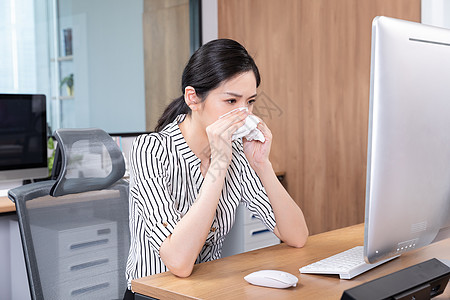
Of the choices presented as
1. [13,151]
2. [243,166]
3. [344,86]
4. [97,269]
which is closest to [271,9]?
[344,86]

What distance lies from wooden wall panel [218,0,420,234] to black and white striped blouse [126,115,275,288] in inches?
61.8

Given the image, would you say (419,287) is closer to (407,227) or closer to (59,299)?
(407,227)

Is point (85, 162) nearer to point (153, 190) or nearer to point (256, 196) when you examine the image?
point (153, 190)

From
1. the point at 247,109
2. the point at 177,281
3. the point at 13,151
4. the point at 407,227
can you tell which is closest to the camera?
the point at 407,227

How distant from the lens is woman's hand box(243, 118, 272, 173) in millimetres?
1445

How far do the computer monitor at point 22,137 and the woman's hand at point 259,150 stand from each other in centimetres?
159

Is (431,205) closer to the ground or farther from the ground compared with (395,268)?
farther from the ground

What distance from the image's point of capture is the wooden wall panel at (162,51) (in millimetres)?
3545

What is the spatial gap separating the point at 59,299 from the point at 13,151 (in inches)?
56.4

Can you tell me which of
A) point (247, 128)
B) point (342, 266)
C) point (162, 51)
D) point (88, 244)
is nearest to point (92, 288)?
point (88, 244)

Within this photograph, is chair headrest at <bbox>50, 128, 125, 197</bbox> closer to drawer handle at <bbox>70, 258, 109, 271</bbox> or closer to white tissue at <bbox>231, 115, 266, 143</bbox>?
drawer handle at <bbox>70, 258, 109, 271</bbox>

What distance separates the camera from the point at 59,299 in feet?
4.49

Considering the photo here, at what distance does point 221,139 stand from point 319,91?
197 centimetres

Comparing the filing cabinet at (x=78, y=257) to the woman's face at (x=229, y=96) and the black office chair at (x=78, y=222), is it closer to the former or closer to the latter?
the black office chair at (x=78, y=222)
